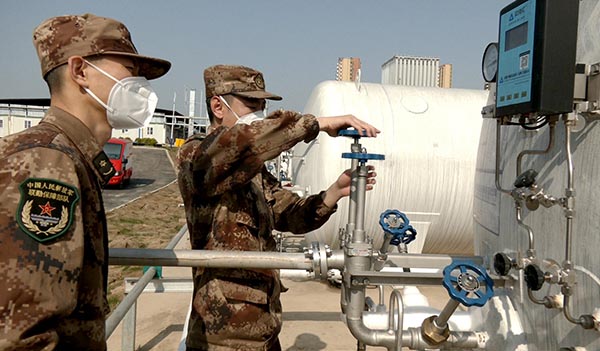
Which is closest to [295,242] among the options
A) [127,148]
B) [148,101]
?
[148,101]

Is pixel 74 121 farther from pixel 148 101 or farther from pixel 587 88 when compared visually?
pixel 587 88

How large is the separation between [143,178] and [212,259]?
23171mm

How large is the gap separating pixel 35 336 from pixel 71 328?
22 centimetres

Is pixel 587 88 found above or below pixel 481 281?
above

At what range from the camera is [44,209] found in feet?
4.11

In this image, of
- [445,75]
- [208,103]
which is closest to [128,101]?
[208,103]

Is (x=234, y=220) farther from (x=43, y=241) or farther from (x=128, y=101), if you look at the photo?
(x=43, y=241)

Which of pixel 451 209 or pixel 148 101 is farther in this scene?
pixel 451 209

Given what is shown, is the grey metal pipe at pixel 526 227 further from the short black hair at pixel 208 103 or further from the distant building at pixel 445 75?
the distant building at pixel 445 75

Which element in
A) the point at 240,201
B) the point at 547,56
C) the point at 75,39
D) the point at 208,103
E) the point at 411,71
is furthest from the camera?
the point at 411,71

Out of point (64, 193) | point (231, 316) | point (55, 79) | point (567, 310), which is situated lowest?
point (231, 316)

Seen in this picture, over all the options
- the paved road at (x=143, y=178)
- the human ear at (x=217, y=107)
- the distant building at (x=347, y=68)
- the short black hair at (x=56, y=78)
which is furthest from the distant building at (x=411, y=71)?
the paved road at (x=143, y=178)

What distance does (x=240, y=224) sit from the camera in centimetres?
238

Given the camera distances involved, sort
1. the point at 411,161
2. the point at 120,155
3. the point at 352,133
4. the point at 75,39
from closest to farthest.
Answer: the point at 75,39
the point at 352,133
the point at 411,161
the point at 120,155
